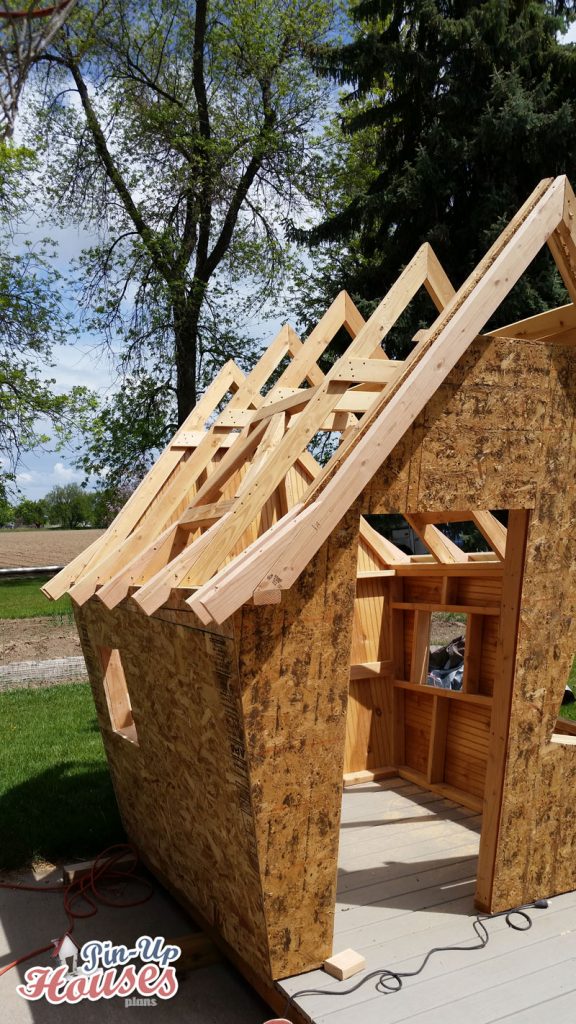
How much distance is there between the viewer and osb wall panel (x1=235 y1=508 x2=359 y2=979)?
158 inches

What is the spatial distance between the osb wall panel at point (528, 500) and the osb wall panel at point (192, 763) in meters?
1.35

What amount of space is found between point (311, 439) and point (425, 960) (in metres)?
2.95

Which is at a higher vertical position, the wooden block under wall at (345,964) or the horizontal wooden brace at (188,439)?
the horizontal wooden brace at (188,439)

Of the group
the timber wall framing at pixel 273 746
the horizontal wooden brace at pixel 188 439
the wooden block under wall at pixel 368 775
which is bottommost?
the wooden block under wall at pixel 368 775

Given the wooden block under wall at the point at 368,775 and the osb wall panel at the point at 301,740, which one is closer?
the osb wall panel at the point at 301,740

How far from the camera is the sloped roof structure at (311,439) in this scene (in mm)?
3805

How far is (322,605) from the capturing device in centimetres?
415

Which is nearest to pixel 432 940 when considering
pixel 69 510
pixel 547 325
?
pixel 547 325

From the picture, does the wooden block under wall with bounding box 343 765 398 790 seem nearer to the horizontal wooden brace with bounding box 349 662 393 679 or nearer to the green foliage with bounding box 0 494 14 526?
the horizontal wooden brace with bounding box 349 662 393 679

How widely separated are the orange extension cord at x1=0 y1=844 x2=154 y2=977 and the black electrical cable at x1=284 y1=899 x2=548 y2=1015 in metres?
2.26

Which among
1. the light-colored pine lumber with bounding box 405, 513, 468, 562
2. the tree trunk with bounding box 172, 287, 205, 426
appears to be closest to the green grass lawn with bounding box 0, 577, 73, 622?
the tree trunk with bounding box 172, 287, 205, 426

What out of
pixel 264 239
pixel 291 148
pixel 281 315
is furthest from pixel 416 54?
pixel 281 315

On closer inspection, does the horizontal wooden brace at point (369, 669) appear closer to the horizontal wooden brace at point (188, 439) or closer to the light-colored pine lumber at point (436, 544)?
the light-colored pine lumber at point (436, 544)

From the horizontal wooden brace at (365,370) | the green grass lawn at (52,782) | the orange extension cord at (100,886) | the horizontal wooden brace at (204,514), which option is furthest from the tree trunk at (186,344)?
the horizontal wooden brace at (365,370)
